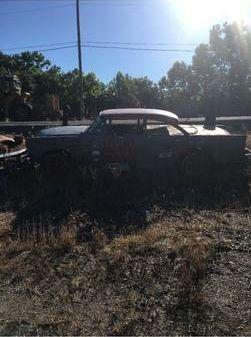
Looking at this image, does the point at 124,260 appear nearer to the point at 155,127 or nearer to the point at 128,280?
the point at 128,280

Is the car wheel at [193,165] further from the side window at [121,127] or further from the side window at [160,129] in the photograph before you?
the side window at [121,127]

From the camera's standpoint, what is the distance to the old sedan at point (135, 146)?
10.4m

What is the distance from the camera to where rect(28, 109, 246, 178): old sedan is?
10359mm

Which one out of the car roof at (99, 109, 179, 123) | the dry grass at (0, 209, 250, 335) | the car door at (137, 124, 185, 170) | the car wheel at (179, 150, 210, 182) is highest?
the car roof at (99, 109, 179, 123)

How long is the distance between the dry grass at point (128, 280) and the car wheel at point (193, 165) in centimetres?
246

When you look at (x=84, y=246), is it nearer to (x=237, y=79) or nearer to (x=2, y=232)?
(x=2, y=232)

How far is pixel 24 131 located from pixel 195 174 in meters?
8.95

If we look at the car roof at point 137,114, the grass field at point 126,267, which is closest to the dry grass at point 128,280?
the grass field at point 126,267

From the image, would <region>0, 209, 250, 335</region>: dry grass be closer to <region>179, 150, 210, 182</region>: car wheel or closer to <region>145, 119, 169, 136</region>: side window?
<region>179, 150, 210, 182</region>: car wheel

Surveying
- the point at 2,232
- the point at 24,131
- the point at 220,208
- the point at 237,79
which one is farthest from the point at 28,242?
A: the point at 237,79

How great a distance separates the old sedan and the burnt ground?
532 millimetres

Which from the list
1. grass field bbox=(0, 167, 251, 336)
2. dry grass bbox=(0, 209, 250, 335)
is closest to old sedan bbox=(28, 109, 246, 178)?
grass field bbox=(0, 167, 251, 336)

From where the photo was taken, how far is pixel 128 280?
6129 mm

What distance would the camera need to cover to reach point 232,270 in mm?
6305
